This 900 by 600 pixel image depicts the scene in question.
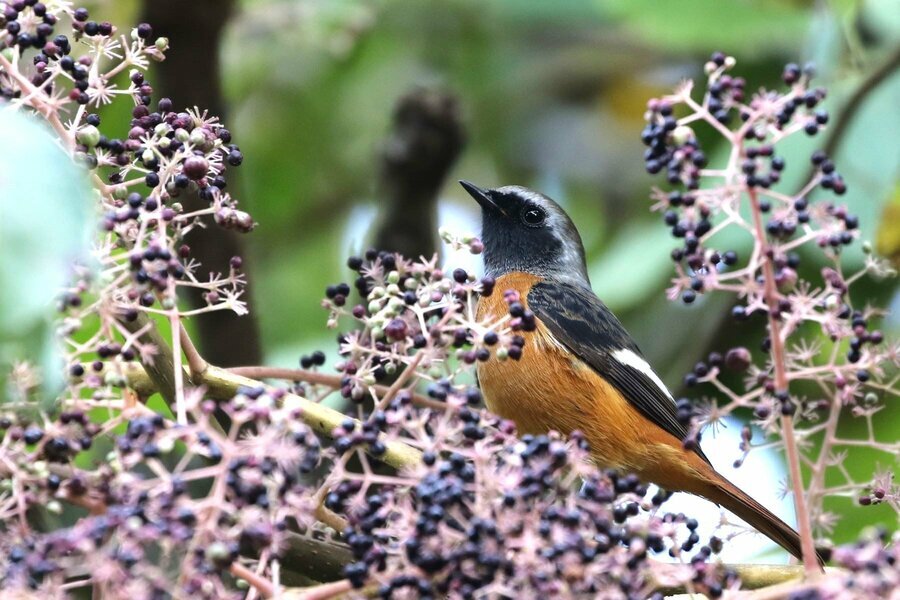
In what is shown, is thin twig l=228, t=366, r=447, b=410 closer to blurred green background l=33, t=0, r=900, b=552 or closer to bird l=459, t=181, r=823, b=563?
bird l=459, t=181, r=823, b=563

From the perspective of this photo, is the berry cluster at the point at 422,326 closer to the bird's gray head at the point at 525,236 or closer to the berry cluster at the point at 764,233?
the berry cluster at the point at 764,233

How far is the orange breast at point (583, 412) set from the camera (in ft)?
14.7

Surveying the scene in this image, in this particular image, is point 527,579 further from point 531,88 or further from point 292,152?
point 531,88

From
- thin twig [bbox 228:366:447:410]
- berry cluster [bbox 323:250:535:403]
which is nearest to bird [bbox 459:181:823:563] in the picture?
thin twig [bbox 228:366:447:410]

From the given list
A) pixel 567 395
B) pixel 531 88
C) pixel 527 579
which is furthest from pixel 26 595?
pixel 531 88

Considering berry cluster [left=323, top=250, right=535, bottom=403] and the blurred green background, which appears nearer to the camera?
berry cluster [left=323, top=250, right=535, bottom=403]

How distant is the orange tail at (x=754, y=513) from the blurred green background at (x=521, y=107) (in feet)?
2.76

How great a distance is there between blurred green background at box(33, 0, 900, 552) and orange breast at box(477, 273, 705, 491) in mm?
1019

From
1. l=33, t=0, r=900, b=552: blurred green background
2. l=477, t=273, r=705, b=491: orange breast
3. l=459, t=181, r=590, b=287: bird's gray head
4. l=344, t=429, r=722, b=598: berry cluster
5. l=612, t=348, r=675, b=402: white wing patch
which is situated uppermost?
l=33, t=0, r=900, b=552: blurred green background

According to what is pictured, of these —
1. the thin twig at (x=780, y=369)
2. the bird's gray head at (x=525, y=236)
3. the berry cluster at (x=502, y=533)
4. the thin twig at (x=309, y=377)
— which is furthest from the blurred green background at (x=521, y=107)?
the berry cluster at (x=502, y=533)

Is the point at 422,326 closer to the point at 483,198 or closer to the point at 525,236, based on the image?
the point at 483,198

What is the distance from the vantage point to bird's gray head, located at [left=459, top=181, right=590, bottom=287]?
5.48m

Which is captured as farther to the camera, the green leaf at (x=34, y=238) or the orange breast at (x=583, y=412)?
the orange breast at (x=583, y=412)

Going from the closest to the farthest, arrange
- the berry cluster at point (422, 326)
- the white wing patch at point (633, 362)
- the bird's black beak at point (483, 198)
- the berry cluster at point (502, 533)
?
the berry cluster at point (502, 533), the berry cluster at point (422, 326), the white wing patch at point (633, 362), the bird's black beak at point (483, 198)
